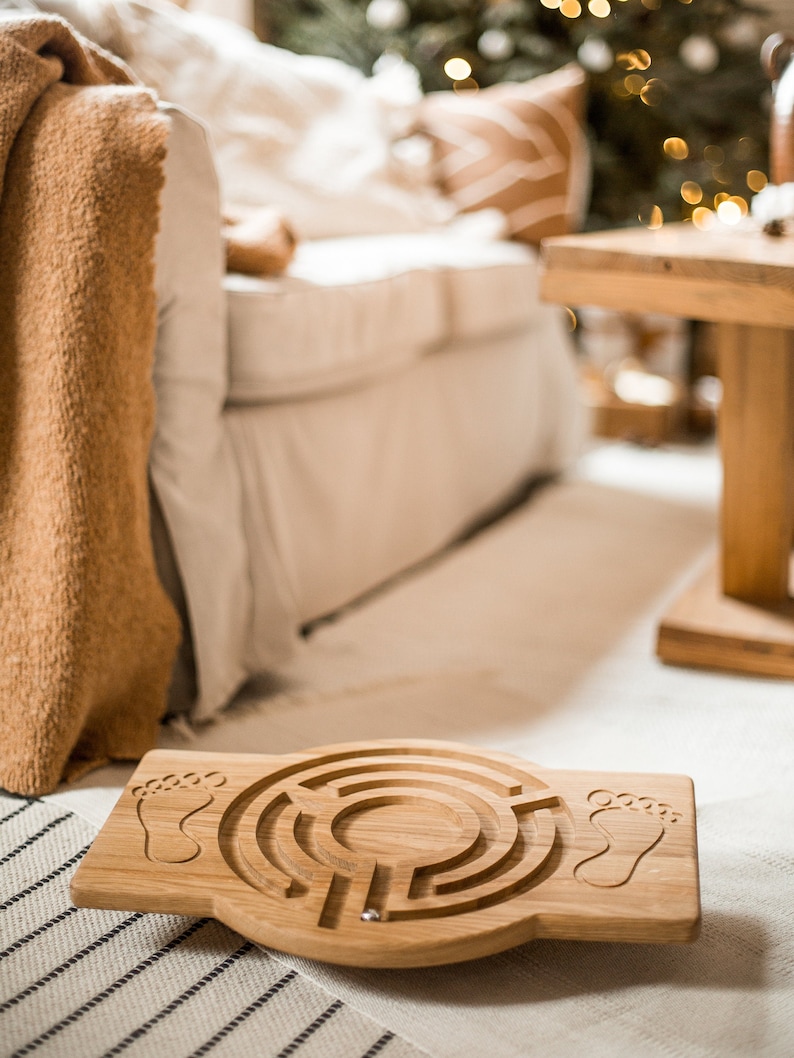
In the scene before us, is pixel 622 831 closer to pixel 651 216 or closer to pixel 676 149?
pixel 651 216

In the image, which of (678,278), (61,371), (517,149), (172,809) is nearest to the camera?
(172,809)

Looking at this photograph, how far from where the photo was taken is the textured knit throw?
948mm

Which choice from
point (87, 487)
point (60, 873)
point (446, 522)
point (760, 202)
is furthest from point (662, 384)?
point (60, 873)

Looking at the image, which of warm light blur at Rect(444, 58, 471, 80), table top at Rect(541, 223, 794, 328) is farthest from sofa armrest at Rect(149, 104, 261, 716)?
warm light blur at Rect(444, 58, 471, 80)

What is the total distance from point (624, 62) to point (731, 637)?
1.97 meters

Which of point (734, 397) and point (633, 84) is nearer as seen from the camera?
point (734, 397)

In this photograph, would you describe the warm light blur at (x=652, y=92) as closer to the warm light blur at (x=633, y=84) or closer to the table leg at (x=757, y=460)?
the warm light blur at (x=633, y=84)

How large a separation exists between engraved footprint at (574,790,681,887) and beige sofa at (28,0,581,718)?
49 cm

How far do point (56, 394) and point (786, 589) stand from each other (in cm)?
93

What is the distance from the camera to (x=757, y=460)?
131 cm

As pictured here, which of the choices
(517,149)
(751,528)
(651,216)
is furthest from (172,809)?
(651,216)

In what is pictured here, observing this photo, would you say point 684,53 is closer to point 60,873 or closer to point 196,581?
point 196,581

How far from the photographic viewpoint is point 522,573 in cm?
162

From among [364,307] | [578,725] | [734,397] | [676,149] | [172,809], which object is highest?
[676,149]
